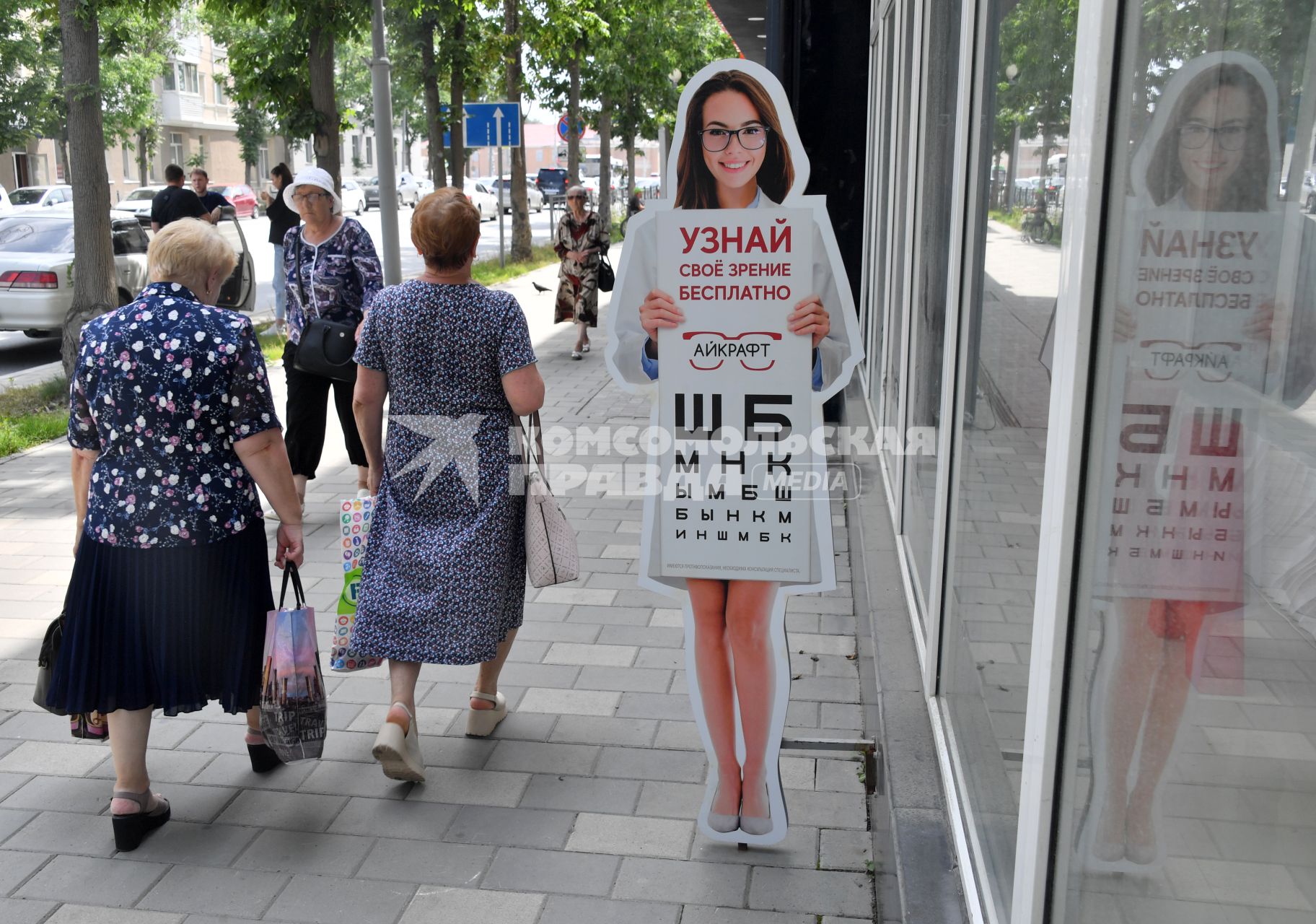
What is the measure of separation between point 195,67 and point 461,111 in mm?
48869

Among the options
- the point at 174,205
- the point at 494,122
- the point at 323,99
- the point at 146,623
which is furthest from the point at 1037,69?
the point at 494,122

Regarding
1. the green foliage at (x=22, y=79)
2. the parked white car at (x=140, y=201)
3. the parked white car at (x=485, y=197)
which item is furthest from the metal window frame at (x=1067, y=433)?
the parked white car at (x=485, y=197)

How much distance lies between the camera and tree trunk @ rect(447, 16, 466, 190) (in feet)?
70.1

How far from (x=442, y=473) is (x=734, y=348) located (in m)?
1.07

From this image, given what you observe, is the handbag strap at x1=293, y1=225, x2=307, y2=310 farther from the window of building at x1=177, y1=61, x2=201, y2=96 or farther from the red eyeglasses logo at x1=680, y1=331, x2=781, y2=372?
the window of building at x1=177, y1=61, x2=201, y2=96

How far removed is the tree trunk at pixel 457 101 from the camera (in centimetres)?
2136

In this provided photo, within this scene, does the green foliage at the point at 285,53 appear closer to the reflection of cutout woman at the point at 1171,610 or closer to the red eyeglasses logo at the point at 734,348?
the red eyeglasses logo at the point at 734,348

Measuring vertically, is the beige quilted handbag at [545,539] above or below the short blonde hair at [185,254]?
below

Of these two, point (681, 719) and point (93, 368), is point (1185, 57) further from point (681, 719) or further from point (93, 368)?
point (681, 719)

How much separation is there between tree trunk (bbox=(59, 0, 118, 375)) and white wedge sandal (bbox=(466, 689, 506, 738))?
7.66m

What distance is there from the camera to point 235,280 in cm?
1373

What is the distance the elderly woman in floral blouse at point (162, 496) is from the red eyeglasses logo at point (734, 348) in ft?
4.04

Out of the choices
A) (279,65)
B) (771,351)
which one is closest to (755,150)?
(771,351)

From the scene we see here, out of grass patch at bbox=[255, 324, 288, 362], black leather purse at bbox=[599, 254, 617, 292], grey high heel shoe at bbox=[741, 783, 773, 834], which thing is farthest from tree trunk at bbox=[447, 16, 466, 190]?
grey high heel shoe at bbox=[741, 783, 773, 834]
